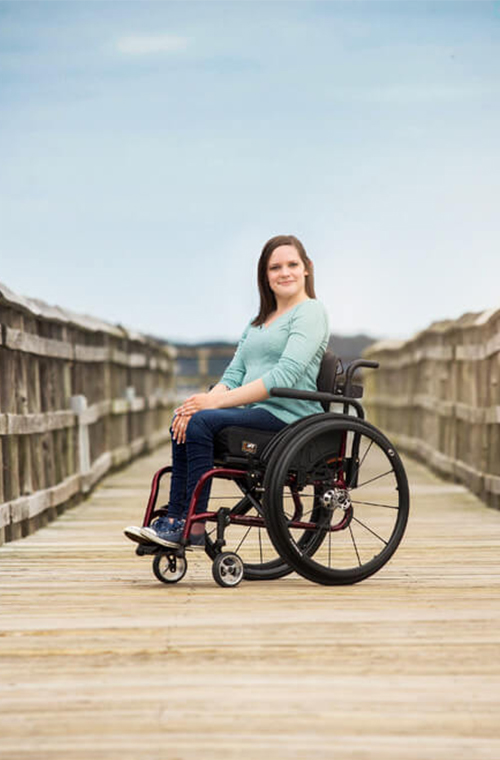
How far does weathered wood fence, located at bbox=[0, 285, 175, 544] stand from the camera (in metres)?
5.34

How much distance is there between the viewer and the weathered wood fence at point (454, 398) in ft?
22.7

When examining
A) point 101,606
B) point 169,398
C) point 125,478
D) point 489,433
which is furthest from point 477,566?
point 169,398

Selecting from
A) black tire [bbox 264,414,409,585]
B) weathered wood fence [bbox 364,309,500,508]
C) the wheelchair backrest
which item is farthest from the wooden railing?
black tire [bbox 264,414,409,585]

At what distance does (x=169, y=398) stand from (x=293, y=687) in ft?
42.4

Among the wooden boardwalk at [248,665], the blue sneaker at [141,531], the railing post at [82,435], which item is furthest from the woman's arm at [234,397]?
the railing post at [82,435]

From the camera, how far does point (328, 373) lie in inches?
159

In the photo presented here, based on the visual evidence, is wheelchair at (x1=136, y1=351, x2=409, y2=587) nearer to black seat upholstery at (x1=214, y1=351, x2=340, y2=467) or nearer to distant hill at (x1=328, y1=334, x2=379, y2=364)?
black seat upholstery at (x1=214, y1=351, x2=340, y2=467)

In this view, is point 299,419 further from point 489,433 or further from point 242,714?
point 489,433

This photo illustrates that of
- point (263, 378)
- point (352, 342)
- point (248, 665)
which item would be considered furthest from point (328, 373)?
point (352, 342)

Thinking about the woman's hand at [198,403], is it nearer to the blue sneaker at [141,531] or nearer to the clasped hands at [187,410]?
the clasped hands at [187,410]

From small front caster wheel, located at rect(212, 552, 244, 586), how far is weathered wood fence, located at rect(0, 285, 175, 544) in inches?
61.4

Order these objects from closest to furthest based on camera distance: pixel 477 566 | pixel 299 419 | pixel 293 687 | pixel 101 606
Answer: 1. pixel 293 687
2. pixel 101 606
3. pixel 299 419
4. pixel 477 566

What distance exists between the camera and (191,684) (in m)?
2.67

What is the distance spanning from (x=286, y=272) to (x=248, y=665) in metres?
1.56
